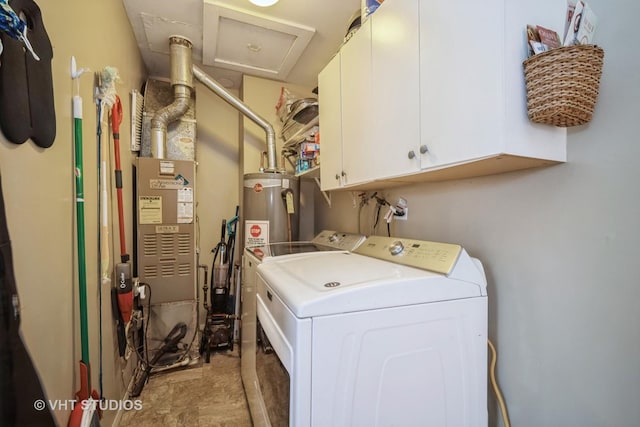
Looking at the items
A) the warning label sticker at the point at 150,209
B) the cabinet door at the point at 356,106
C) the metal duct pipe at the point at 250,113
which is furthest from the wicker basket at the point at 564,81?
the warning label sticker at the point at 150,209

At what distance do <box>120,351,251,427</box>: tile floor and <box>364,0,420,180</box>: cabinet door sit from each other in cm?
180

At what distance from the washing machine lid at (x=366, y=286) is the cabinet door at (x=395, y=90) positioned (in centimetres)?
42

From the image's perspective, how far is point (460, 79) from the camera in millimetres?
902

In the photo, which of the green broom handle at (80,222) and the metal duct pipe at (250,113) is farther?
the metal duct pipe at (250,113)

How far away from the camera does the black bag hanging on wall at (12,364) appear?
0.62 m

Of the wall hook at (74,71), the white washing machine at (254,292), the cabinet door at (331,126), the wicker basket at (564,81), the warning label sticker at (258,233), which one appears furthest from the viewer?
the warning label sticker at (258,233)

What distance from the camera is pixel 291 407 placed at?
33.5 inches

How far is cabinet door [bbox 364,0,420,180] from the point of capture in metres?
1.10

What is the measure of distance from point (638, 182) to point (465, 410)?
0.91m

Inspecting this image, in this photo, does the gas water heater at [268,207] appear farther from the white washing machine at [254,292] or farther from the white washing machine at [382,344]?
the white washing machine at [382,344]

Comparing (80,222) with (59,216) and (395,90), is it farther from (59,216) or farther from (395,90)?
(395,90)

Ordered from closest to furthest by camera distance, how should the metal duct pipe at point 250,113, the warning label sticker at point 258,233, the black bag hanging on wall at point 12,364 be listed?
the black bag hanging on wall at point 12,364 → the warning label sticker at point 258,233 → the metal duct pipe at point 250,113

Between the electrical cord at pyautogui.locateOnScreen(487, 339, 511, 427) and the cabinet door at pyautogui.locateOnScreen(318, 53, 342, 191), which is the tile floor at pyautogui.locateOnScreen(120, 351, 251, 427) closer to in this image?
the electrical cord at pyautogui.locateOnScreen(487, 339, 511, 427)

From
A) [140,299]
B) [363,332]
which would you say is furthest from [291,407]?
[140,299]
